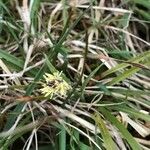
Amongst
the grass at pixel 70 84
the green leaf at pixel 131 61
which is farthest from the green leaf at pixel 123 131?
the green leaf at pixel 131 61

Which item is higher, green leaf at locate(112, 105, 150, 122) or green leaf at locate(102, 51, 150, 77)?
green leaf at locate(102, 51, 150, 77)

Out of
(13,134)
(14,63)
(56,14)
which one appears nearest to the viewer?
(13,134)

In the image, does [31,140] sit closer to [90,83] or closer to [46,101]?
[46,101]

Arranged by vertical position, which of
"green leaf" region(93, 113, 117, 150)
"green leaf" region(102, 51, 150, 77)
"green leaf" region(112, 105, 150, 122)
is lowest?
"green leaf" region(93, 113, 117, 150)

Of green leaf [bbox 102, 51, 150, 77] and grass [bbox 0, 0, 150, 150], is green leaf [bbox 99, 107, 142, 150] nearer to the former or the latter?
grass [bbox 0, 0, 150, 150]

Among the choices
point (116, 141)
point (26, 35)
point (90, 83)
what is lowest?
point (116, 141)

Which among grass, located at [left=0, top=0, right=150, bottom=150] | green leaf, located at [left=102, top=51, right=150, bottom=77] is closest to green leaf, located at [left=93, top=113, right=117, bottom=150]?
grass, located at [left=0, top=0, right=150, bottom=150]

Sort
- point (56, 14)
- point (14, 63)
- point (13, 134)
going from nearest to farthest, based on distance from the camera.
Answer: point (13, 134)
point (14, 63)
point (56, 14)

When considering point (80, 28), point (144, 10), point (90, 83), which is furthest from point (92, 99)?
point (144, 10)

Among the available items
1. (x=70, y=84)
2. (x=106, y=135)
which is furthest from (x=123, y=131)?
(x=70, y=84)
